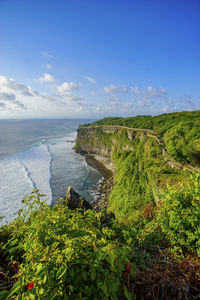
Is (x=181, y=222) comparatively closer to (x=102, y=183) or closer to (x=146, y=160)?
(x=146, y=160)

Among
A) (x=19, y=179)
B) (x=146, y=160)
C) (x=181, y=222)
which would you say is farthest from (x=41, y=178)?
(x=181, y=222)

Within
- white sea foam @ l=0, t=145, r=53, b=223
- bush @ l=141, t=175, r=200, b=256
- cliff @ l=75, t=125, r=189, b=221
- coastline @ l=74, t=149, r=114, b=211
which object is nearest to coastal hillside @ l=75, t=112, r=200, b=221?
cliff @ l=75, t=125, r=189, b=221

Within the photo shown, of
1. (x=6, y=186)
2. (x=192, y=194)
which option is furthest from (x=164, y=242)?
(x=6, y=186)

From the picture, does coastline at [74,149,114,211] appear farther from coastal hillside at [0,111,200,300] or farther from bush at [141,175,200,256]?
coastal hillside at [0,111,200,300]

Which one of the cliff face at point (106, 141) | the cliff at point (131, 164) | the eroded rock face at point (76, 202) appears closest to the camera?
the eroded rock face at point (76, 202)

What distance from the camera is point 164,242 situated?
464cm

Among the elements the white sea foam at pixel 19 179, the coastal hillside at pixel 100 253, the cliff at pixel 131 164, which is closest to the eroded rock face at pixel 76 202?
the cliff at pixel 131 164

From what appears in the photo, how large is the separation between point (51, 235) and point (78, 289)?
0.97 metres

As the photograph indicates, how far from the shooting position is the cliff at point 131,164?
57.6 feet

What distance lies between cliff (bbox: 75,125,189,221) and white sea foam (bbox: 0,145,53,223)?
16179mm

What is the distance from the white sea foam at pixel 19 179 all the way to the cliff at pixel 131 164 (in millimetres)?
16179

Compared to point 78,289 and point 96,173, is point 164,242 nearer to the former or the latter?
point 78,289

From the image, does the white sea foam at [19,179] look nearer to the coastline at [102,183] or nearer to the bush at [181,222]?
→ the coastline at [102,183]

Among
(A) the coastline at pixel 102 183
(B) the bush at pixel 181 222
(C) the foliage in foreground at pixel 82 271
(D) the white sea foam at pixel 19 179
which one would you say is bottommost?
(A) the coastline at pixel 102 183
